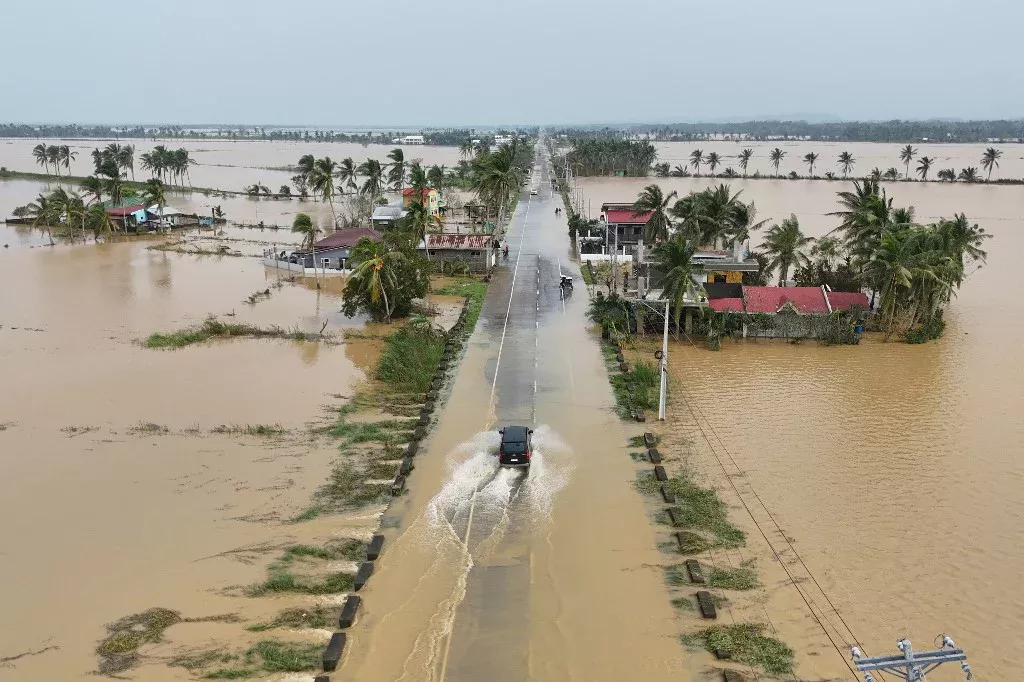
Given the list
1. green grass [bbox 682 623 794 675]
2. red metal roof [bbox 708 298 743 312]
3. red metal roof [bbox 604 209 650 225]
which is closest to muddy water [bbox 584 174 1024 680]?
green grass [bbox 682 623 794 675]

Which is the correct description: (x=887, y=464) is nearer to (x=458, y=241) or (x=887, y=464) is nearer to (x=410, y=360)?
(x=410, y=360)

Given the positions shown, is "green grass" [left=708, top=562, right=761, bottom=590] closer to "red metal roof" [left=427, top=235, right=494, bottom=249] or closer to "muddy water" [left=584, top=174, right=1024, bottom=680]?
"muddy water" [left=584, top=174, right=1024, bottom=680]

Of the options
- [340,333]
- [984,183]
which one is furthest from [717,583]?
[984,183]

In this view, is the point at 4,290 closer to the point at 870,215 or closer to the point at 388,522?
the point at 388,522

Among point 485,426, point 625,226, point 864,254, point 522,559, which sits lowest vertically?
point 522,559

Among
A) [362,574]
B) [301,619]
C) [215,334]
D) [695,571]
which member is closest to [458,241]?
[215,334]

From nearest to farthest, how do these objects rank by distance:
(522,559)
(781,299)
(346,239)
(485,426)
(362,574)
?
(362,574) → (522,559) → (485,426) → (781,299) → (346,239)
